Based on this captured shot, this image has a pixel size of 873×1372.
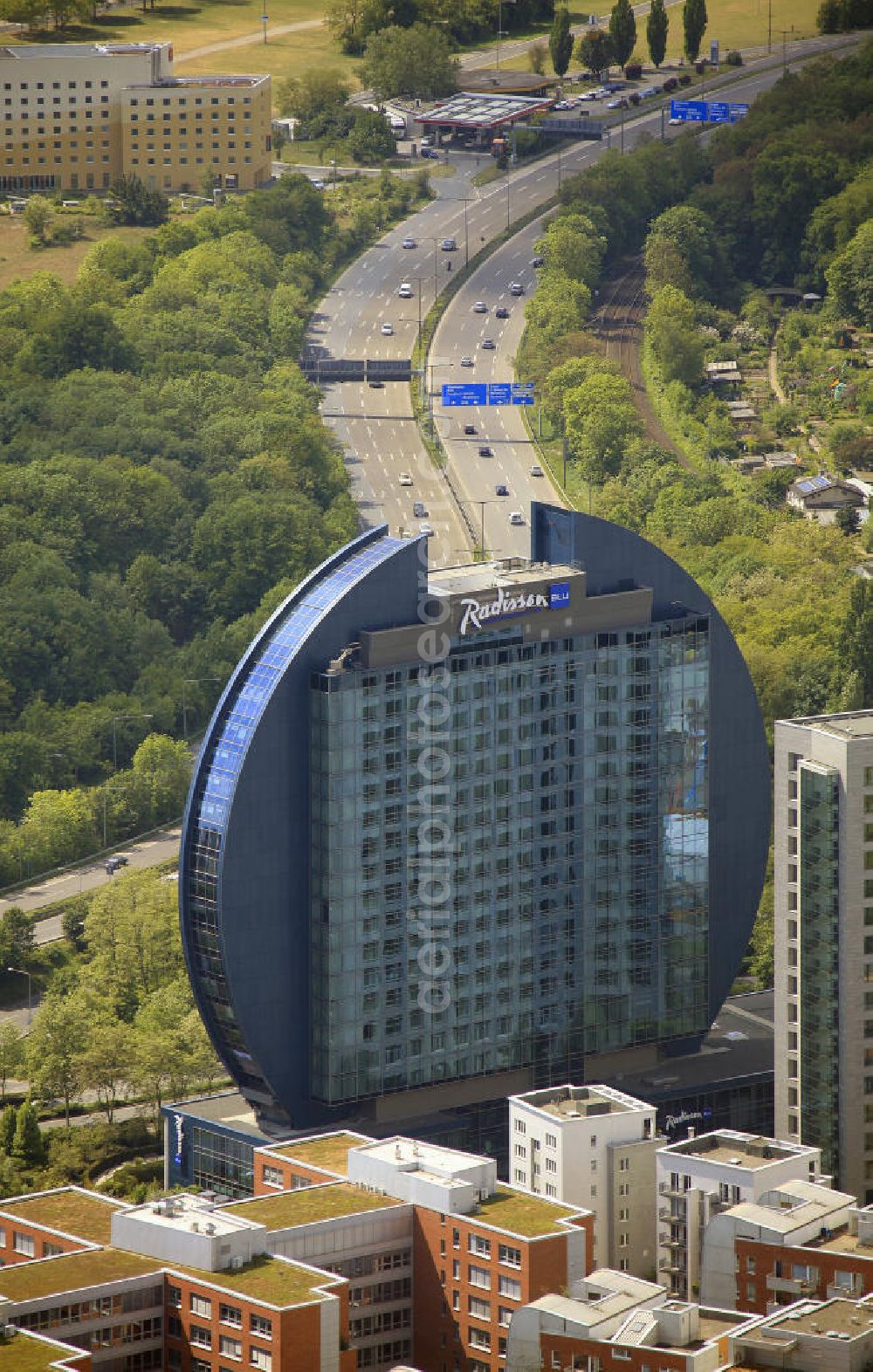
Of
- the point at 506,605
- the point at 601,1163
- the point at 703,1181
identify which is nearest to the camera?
the point at 703,1181

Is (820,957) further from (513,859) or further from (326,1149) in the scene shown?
(326,1149)

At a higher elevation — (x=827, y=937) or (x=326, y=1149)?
(x=827, y=937)

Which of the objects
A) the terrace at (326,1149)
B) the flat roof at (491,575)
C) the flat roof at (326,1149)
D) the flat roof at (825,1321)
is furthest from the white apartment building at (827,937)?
the flat roof at (825,1321)

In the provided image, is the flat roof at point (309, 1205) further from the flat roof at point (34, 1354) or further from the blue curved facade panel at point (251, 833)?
the blue curved facade panel at point (251, 833)

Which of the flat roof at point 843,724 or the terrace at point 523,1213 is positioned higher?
the flat roof at point 843,724

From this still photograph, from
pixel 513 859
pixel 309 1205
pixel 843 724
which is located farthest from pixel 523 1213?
pixel 843 724

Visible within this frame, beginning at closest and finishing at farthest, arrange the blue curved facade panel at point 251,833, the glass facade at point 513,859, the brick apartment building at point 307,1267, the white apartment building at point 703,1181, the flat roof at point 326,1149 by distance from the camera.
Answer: the brick apartment building at point 307,1267, the white apartment building at point 703,1181, the flat roof at point 326,1149, the blue curved facade panel at point 251,833, the glass facade at point 513,859

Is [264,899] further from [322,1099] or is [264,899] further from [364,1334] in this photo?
[364,1334]
